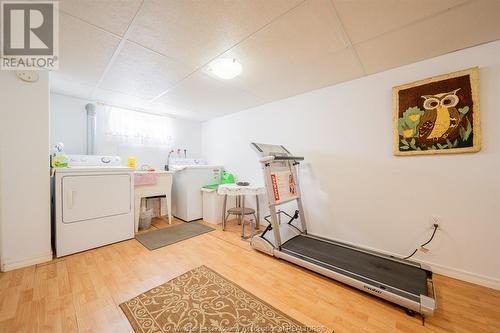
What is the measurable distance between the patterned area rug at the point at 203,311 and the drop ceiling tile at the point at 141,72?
2184mm

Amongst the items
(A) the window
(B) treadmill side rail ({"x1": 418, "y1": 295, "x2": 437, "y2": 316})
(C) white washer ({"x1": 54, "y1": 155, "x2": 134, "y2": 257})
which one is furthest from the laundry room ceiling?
(B) treadmill side rail ({"x1": 418, "y1": 295, "x2": 437, "y2": 316})

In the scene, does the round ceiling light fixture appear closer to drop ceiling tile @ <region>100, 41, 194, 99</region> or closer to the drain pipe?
drop ceiling tile @ <region>100, 41, 194, 99</region>

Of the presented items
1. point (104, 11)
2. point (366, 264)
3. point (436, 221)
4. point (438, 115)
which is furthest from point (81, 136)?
point (436, 221)

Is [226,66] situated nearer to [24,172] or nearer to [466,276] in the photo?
[24,172]

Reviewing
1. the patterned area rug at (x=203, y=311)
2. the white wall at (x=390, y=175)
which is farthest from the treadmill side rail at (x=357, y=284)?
the white wall at (x=390, y=175)

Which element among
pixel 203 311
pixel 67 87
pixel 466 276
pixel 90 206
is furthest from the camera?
pixel 67 87

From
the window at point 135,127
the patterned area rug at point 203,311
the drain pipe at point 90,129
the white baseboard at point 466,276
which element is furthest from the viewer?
the window at point 135,127

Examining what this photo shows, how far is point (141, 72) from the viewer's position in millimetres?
2160

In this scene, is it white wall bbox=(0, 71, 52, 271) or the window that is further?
the window

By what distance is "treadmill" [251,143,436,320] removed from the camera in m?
1.42

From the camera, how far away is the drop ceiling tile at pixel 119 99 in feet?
9.12

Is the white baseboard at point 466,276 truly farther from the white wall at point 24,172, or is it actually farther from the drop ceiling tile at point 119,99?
the drop ceiling tile at point 119,99

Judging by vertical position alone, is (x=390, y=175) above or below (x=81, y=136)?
below

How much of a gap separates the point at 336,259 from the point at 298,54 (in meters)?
2.12
